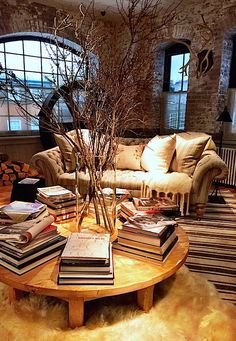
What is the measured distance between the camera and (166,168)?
10.2 ft

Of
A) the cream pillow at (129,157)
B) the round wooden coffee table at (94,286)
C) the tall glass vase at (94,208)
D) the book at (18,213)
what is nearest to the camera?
the round wooden coffee table at (94,286)

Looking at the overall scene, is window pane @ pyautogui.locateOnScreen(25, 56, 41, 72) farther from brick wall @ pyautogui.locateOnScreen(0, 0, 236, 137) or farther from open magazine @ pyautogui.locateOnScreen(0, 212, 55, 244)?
open magazine @ pyautogui.locateOnScreen(0, 212, 55, 244)

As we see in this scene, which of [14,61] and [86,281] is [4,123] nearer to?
[14,61]

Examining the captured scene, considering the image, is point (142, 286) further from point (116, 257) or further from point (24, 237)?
point (24, 237)

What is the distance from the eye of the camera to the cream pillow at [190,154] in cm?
299

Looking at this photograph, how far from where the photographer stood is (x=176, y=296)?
1.53 metres

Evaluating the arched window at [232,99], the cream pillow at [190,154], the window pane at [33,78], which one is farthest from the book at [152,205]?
the window pane at [33,78]

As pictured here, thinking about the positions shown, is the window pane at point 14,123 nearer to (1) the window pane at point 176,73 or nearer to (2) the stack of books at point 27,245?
(1) the window pane at point 176,73

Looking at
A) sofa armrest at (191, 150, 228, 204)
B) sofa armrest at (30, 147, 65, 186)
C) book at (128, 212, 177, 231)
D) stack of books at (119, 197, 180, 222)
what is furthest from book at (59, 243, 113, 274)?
sofa armrest at (30, 147, 65, 186)

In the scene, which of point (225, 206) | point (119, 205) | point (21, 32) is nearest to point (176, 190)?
point (225, 206)

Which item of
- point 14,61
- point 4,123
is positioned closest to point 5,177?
point 4,123

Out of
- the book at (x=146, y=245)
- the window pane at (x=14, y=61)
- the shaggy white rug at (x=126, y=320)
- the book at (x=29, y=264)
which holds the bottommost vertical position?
the shaggy white rug at (x=126, y=320)

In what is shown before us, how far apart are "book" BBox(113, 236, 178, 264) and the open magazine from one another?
0.39 m

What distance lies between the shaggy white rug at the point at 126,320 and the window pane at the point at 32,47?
14.7ft
